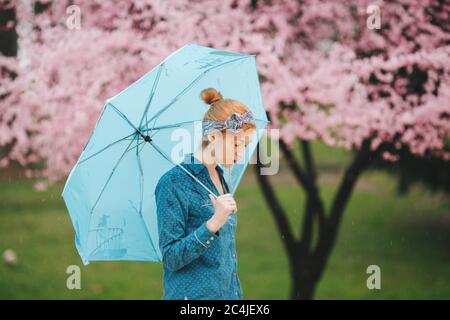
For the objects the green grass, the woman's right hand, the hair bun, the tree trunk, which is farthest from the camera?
the green grass

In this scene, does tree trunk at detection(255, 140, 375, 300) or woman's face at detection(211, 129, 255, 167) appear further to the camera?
tree trunk at detection(255, 140, 375, 300)

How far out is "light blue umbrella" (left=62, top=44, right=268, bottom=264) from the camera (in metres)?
2.83

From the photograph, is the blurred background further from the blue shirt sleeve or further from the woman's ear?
the blue shirt sleeve

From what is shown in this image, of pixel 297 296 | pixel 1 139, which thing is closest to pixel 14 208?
pixel 1 139

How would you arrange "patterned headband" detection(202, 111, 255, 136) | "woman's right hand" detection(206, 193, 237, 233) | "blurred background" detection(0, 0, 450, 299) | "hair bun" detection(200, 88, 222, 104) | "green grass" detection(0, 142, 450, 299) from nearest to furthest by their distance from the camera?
"woman's right hand" detection(206, 193, 237, 233), "patterned headband" detection(202, 111, 255, 136), "hair bun" detection(200, 88, 222, 104), "blurred background" detection(0, 0, 450, 299), "green grass" detection(0, 142, 450, 299)

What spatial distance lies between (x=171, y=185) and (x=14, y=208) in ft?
49.0

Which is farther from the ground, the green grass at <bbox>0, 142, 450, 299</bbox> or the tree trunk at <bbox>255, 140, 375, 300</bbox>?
the tree trunk at <bbox>255, 140, 375, 300</bbox>

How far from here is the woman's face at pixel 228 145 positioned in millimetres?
2713

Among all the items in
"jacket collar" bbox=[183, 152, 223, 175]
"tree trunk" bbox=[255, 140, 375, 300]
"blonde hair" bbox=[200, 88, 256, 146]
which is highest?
"blonde hair" bbox=[200, 88, 256, 146]

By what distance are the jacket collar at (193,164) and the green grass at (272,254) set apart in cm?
625

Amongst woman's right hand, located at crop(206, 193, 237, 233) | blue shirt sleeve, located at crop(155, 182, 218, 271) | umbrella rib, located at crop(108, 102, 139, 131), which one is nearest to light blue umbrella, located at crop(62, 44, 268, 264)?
umbrella rib, located at crop(108, 102, 139, 131)

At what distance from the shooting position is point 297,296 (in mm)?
6156

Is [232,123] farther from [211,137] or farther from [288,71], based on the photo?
[288,71]

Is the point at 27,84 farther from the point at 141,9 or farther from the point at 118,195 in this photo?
the point at 118,195
